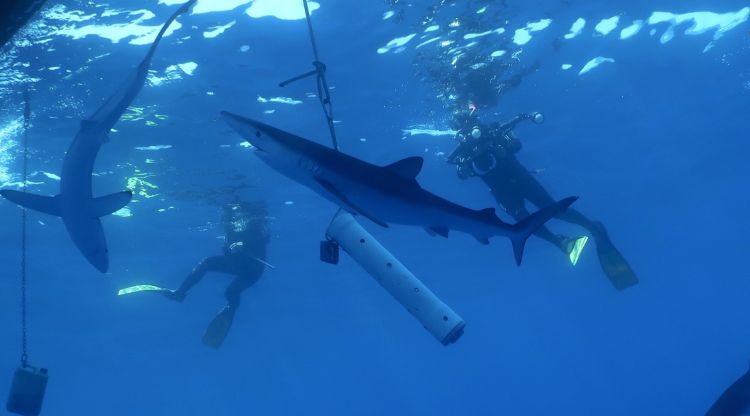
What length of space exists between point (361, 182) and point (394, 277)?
120cm

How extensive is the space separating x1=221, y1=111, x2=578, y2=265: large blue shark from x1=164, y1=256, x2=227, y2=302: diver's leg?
39.2 feet

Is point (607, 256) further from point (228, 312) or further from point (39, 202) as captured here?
point (228, 312)

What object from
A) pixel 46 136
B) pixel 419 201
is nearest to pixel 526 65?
pixel 419 201

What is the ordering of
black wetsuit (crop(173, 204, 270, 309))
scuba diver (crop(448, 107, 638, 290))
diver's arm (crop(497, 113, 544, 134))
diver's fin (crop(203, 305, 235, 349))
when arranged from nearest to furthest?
diver's arm (crop(497, 113, 544, 134)) < scuba diver (crop(448, 107, 638, 290)) < diver's fin (crop(203, 305, 235, 349)) < black wetsuit (crop(173, 204, 270, 309))

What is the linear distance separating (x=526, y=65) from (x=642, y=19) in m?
3.68

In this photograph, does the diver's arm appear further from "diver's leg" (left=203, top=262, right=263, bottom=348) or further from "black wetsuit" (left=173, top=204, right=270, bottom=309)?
"black wetsuit" (left=173, top=204, right=270, bottom=309)

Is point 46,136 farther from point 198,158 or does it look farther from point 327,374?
point 327,374

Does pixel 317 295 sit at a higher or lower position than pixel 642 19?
lower

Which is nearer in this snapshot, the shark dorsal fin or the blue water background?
the shark dorsal fin

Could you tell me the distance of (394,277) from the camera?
15.7ft

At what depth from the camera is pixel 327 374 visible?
78562 millimetres

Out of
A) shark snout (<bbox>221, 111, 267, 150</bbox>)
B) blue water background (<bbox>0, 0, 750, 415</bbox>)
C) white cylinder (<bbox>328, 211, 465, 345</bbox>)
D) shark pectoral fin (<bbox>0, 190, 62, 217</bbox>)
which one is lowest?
blue water background (<bbox>0, 0, 750, 415</bbox>)

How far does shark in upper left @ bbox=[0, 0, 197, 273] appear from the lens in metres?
5.61

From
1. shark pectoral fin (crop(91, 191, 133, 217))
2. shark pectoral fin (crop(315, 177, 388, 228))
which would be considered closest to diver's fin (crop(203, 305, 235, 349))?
shark pectoral fin (crop(91, 191, 133, 217))
